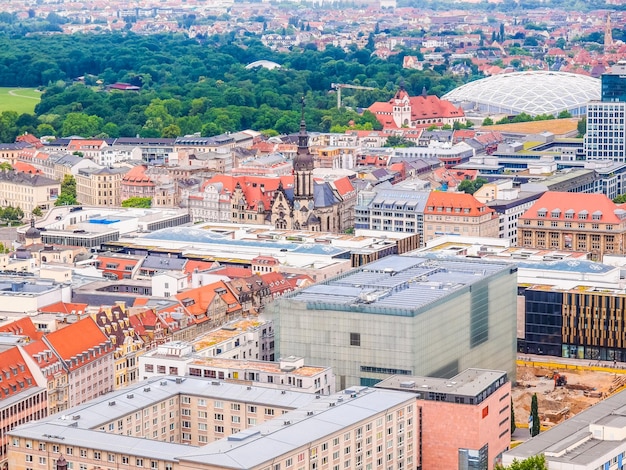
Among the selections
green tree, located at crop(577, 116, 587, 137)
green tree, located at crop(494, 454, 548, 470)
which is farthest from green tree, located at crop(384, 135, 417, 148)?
green tree, located at crop(494, 454, 548, 470)

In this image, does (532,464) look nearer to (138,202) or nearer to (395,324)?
(395,324)

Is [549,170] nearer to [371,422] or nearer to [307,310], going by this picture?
[307,310]

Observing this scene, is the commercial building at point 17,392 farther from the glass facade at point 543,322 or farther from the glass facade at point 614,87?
the glass facade at point 614,87

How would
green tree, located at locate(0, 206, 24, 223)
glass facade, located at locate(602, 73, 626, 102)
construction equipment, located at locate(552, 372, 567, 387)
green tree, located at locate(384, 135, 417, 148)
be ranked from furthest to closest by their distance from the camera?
1. green tree, located at locate(384, 135, 417, 148)
2. glass facade, located at locate(602, 73, 626, 102)
3. green tree, located at locate(0, 206, 24, 223)
4. construction equipment, located at locate(552, 372, 567, 387)

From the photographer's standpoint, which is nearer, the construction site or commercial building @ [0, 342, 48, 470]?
commercial building @ [0, 342, 48, 470]

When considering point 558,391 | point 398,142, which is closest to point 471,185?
point 398,142

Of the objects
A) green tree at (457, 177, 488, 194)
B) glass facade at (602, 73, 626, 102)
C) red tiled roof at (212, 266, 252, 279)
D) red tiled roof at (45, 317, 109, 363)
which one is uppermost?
glass facade at (602, 73, 626, 102)

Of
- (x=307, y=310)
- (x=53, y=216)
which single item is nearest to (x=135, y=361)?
(x=307, y=310)

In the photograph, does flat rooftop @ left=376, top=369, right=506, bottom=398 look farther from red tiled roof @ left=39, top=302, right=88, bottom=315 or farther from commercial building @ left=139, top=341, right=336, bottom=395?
red tiled roof @ left=39, top=302, right=88, bottom=315
